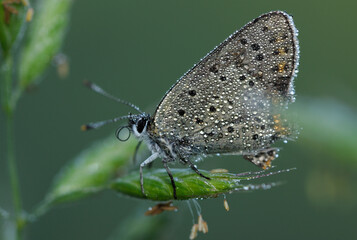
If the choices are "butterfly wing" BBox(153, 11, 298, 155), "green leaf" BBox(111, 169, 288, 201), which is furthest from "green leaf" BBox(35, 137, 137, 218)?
"butterfly wing" BBox(153, 11, 298, 155)

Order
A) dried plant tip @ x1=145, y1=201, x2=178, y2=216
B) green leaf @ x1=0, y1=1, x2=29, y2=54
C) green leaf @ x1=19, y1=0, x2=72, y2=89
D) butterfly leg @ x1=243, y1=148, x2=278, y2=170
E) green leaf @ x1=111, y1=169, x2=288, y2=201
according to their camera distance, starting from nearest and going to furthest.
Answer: green leaf @ x1=111, y1=169, x2=288, y2=201
dried plant tip @ x1=145, y1=201, x2=178, y2=216
green leaf @ x1=0, y1=1, x2=29, y2=54
butterfly leg @ x1=243, y1=148, x2=278, y2=170
green leaf @ x1=19, y1=0, x2=72, y2=89

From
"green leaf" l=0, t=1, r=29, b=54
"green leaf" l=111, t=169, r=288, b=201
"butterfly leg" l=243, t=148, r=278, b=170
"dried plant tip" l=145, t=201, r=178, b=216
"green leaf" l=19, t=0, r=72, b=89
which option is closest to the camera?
"green leaf" l=111, t=169, r=288, b=201

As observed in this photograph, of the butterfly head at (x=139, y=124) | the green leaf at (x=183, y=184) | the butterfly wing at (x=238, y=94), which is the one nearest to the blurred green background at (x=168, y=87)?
the butterfly head at (x=139, y=124)

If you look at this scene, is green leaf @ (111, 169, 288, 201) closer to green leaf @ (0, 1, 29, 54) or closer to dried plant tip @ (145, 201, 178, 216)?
dried plant tip @ (145, 201, 178, 216)

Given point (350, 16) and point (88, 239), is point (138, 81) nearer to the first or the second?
point (88, 239)

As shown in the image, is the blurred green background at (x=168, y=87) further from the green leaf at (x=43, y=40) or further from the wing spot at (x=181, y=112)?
the green leaf at (x=43, y=40)

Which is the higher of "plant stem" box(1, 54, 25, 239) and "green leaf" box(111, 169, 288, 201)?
"plant stem" box(1, 54, 25, 239)

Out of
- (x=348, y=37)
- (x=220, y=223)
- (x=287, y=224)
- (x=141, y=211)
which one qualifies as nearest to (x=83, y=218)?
(x=220, y=223)

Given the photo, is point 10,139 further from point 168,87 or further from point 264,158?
point 168,87
